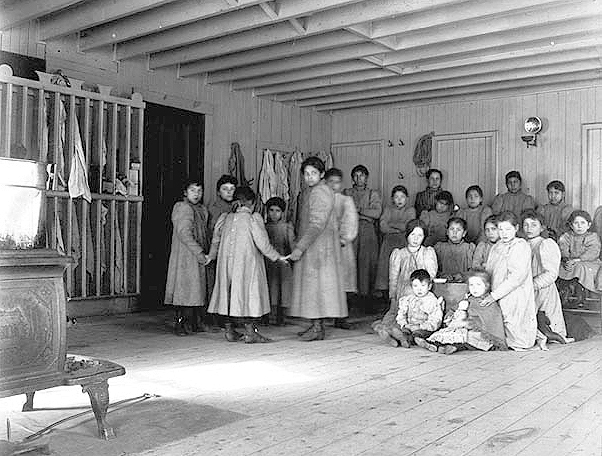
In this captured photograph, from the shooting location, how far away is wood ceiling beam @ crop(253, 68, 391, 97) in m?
8.08

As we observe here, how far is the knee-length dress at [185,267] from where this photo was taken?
6.04m

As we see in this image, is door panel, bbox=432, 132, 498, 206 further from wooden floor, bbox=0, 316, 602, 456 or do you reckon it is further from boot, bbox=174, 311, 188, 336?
boot, bbox=174, 311, 188, 336

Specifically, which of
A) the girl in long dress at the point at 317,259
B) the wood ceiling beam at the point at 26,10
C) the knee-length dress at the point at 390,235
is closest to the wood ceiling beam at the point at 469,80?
the knee-length dress at the point at 390,235

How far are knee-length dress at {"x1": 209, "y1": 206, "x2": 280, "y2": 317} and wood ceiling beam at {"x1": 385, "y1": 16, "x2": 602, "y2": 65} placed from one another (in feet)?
9.18

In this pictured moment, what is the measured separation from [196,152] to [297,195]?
1952 millimetres

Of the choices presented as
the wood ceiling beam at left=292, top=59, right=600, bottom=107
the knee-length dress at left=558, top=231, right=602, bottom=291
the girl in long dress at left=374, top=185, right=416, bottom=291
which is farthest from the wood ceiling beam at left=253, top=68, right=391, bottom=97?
the knee-length dress at left=558, top=231, right=602, bottom=291

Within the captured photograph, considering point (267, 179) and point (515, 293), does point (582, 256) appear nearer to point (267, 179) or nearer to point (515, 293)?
point (515, 293)

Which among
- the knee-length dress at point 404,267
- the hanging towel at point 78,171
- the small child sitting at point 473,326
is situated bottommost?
the small child sitting at point 473,326

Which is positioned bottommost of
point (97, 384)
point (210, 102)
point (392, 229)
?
point (97, 384)

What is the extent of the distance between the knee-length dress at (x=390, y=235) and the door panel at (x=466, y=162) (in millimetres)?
1418

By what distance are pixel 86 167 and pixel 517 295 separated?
446cm

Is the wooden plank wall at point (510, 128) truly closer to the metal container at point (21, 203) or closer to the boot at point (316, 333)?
the boot at point (316, 333)

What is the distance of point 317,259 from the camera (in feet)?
19.2

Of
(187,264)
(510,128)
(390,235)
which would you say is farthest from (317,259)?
(510,128)
